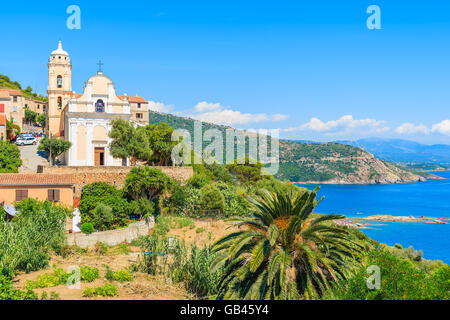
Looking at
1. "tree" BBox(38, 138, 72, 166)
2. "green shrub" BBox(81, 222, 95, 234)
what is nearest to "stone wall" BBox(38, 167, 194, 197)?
"tree" BBox(38, 138, 72, 166)

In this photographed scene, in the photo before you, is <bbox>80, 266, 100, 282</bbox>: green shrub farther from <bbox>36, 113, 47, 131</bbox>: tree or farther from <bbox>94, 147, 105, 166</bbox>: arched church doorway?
<bbox>36, 113, 47, 131</bbox>: tree

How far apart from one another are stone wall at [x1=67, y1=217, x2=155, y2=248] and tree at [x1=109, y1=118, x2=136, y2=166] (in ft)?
29.5

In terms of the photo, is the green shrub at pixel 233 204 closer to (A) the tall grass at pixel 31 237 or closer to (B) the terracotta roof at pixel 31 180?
(B) the terracotta roof at pixel 31 180

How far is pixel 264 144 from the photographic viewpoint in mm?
163125

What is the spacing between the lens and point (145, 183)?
97.5ft

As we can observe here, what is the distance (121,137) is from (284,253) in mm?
28276

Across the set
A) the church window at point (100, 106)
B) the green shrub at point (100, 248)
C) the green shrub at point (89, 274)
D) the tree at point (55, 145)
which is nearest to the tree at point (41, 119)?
the tree at point (55, 145)

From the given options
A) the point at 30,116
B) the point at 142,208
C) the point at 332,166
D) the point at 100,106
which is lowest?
the point at 332,166

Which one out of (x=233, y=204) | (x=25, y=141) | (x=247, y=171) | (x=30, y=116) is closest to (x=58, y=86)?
(x=25, y=141)

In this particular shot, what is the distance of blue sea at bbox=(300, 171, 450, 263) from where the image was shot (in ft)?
221

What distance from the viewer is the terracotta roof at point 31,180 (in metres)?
26.6

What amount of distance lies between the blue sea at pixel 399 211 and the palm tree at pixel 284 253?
55.7 meters

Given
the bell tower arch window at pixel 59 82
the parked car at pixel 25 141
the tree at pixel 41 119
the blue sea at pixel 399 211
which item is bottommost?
the blue sea at pixel 399 211

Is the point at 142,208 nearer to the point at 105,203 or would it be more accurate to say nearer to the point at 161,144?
the point at 105,203
